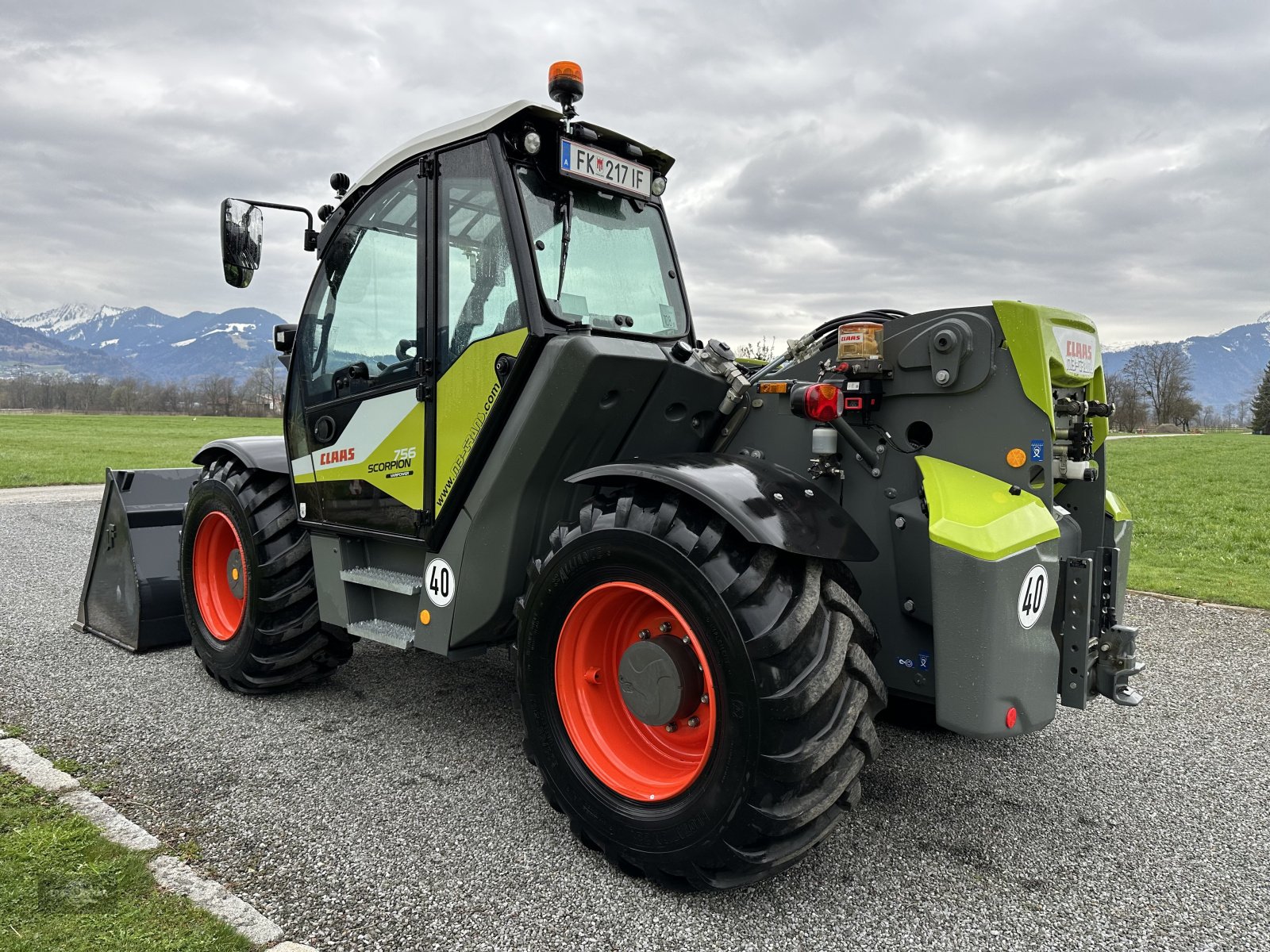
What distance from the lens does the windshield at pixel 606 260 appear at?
3.41 m

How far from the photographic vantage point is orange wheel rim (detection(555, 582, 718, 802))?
9.43 ft

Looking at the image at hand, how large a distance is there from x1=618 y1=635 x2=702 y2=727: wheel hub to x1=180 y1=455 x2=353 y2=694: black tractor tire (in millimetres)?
2260

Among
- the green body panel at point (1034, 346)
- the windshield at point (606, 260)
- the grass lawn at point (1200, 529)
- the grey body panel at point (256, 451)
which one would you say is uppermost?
the windshield at point (606, 260)

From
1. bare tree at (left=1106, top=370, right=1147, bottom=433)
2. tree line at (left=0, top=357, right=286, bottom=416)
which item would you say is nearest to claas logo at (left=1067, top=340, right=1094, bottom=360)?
tree line at (left=0, top=357, right=286, bottom=416)

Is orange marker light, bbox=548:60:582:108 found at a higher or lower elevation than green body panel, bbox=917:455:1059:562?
higher

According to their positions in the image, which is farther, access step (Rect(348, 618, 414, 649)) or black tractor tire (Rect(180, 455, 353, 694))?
black tractor tire (Rect(180, 455, 353, 694))

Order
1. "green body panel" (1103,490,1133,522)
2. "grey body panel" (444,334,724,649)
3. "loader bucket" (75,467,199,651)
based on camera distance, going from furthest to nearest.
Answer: "loader bucket" (75,467,199,651), "green body panel" (1103,490,1133,522), "grey body panel" (444,334,724,649)

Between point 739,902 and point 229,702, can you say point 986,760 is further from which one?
point 229,702

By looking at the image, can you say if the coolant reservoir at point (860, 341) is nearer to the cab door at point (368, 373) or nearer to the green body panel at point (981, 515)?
the green body panel at point (981, 515)

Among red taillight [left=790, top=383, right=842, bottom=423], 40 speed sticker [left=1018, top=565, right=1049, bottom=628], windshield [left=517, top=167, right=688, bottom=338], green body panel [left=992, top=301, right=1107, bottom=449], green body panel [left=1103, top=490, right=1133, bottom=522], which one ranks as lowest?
40 speed sticker [left=1018, top=565, right=1049, bottom=628]

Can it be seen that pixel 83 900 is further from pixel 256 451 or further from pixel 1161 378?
pixel 1161 378

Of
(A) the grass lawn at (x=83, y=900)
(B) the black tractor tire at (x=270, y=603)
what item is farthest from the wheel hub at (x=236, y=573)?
(A) the grass lawn at (x=83, y=900)

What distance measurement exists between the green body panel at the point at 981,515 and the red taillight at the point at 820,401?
384 millimetres

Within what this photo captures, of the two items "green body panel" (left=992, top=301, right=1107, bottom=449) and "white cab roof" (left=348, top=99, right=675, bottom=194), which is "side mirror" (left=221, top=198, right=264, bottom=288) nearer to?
"white cab roof" (left=348, top=99, right=675, bottom=194)
